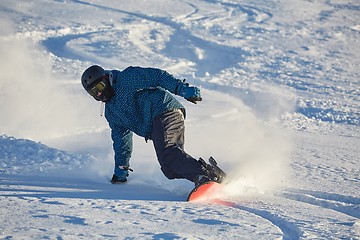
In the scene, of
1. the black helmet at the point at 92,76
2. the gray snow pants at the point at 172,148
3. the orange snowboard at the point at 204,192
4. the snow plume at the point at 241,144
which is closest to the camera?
the orange snowboard at the point at 204,192

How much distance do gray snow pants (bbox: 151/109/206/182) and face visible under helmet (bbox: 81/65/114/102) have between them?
1.66 ft

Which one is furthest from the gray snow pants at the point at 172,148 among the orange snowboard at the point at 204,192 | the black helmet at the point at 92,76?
the black helmet at the point at 92,76

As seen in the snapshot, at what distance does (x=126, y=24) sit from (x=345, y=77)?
20.2 feet

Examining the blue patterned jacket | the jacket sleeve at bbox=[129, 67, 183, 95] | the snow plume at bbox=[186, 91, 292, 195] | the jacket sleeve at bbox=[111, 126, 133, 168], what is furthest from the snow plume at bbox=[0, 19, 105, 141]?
the jacket sleeve at bbox=[129, 67, 183, 95]

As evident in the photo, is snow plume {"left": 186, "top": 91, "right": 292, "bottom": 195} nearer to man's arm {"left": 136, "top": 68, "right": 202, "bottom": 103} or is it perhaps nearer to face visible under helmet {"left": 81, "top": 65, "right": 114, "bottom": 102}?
man's arm {"left": 136, "top": 68, "right": 202, "bottom": 103}

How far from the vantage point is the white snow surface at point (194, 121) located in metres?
4.08

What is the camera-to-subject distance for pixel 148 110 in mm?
5016

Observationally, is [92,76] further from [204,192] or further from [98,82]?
[204,192]

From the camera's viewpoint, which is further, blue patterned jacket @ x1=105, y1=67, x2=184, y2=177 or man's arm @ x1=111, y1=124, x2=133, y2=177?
man's arm @ x1=111, y1=124, x2=133, y2=177

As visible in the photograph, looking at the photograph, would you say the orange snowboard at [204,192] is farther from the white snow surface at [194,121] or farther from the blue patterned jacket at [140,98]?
the blue patterned jacket at [140,98]

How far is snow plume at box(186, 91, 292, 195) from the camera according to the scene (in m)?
5.44

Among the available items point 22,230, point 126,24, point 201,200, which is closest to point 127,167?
point 201,200

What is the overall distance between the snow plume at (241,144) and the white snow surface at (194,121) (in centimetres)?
2

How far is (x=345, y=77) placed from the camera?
11.6 m
